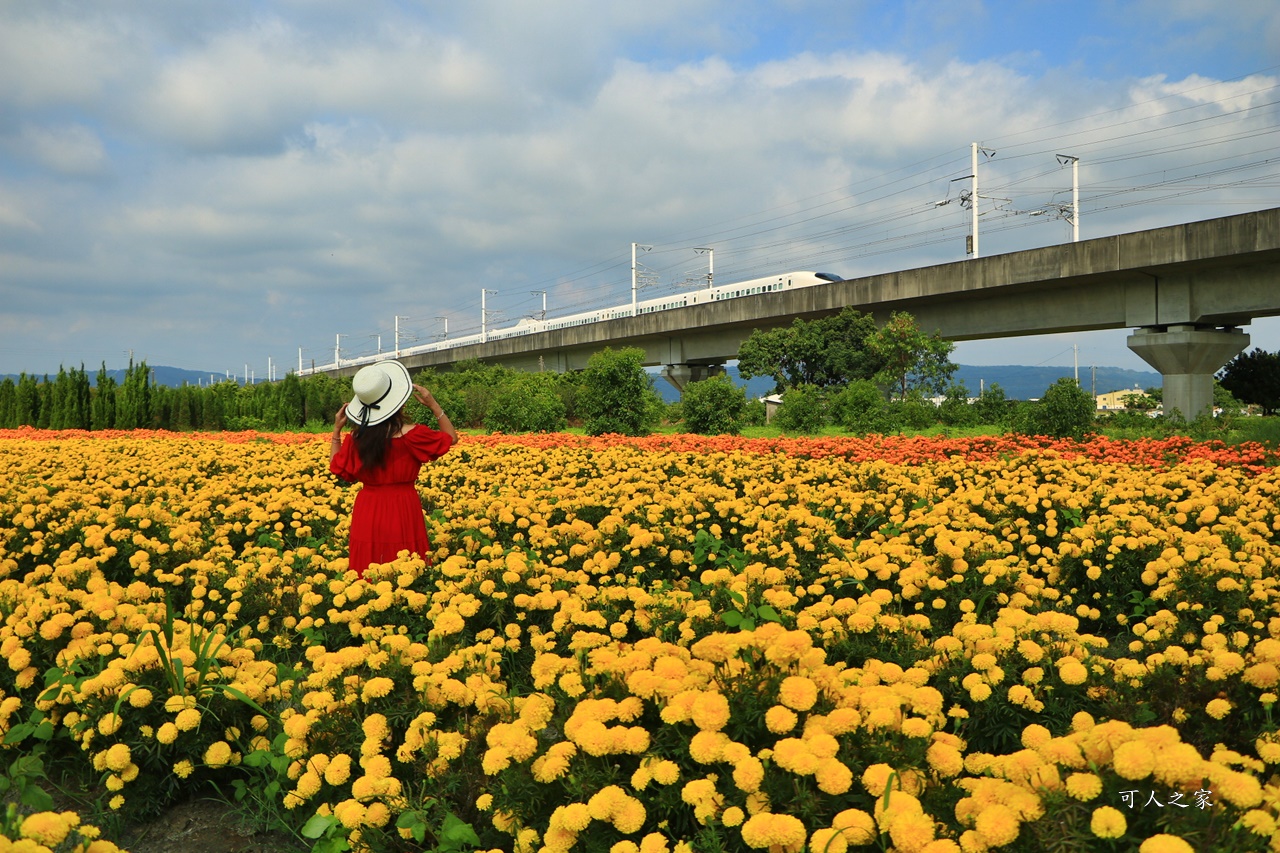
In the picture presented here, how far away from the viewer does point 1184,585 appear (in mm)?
3463

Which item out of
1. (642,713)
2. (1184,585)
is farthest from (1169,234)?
(642,713)

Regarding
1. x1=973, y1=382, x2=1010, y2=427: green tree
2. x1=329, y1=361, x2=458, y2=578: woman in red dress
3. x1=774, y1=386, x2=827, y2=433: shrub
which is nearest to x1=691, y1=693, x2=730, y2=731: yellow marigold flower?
x1=329, y1=361, x2=458, y2=578: woman in red dress

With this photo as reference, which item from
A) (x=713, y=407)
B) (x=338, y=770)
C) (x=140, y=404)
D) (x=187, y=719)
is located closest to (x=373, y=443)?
(x=187, y=719)

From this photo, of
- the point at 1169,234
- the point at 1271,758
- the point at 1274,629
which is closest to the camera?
the point at 1271,758

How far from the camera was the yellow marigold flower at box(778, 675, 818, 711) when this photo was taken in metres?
2.02

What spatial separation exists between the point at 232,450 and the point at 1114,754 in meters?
10.7

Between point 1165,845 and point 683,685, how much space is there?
1.12 m

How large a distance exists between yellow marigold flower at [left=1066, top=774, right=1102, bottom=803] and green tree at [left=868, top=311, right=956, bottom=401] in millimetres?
21852

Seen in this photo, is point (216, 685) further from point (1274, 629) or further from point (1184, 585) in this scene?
point (1184, 585)

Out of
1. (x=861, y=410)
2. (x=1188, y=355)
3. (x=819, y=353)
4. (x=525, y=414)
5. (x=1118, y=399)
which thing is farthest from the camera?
(x=1118, y=399)

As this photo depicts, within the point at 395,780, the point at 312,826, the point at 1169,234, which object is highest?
the point at 1169,234

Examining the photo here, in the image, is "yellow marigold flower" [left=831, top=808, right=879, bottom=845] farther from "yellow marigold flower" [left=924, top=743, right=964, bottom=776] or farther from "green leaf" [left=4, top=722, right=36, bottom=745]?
"green leaf" [left=4, top=722, right=36, bottom=745]

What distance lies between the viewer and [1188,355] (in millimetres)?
19312

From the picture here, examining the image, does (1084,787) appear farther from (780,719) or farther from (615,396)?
(615,396)
